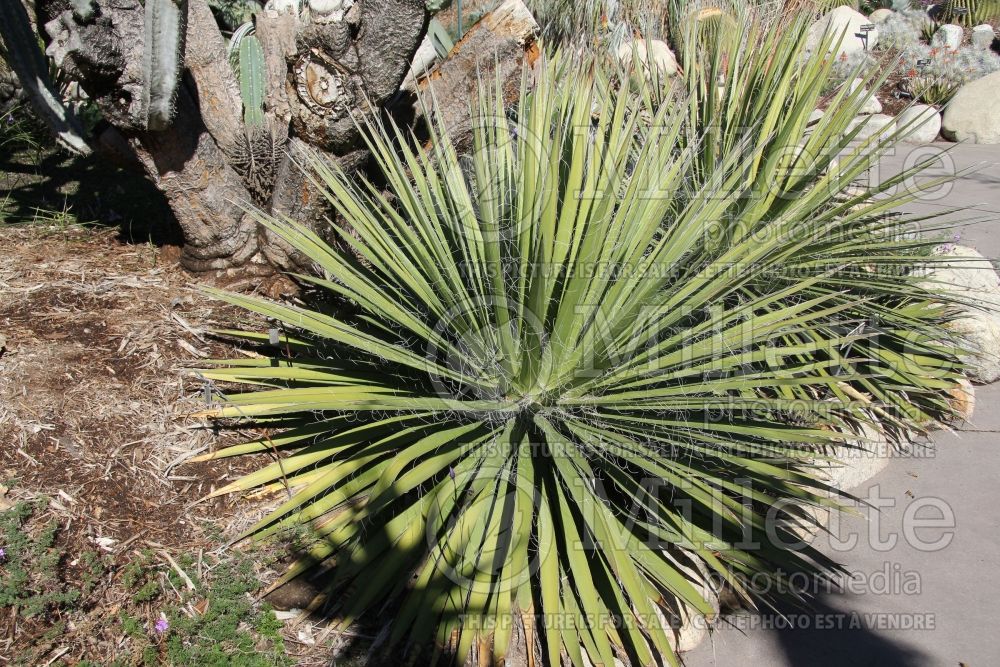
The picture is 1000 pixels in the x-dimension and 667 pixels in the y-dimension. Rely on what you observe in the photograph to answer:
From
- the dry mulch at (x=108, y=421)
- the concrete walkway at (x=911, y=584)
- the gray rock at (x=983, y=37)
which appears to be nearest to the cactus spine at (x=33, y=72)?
the dry mulch at (x=108, y=421)

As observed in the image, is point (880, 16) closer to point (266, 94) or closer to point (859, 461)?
point (859, 461)

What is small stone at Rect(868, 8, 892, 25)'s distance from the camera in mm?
10375

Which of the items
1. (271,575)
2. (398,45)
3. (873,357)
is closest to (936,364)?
(873,357)

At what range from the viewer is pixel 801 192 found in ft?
12.1

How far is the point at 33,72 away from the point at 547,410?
3204mm

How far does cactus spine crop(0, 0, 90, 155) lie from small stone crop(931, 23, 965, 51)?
9777mm

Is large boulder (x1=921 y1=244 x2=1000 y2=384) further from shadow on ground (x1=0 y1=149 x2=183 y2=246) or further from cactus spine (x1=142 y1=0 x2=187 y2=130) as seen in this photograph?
shadow on ground (x1=0 y1=149 x2=183 y2=246)

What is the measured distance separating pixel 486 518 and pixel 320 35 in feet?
7.12

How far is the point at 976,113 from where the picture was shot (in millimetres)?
7656

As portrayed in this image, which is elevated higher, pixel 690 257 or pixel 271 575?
pixel 690 257

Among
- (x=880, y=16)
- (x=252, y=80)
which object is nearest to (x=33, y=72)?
(x=252, y=80)

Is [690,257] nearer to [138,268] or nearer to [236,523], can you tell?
[236,523]

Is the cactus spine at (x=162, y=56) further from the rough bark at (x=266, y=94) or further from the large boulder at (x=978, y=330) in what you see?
the large boulder at (x=978, y=330)

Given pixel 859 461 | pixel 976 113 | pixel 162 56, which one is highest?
pixel 976 113
